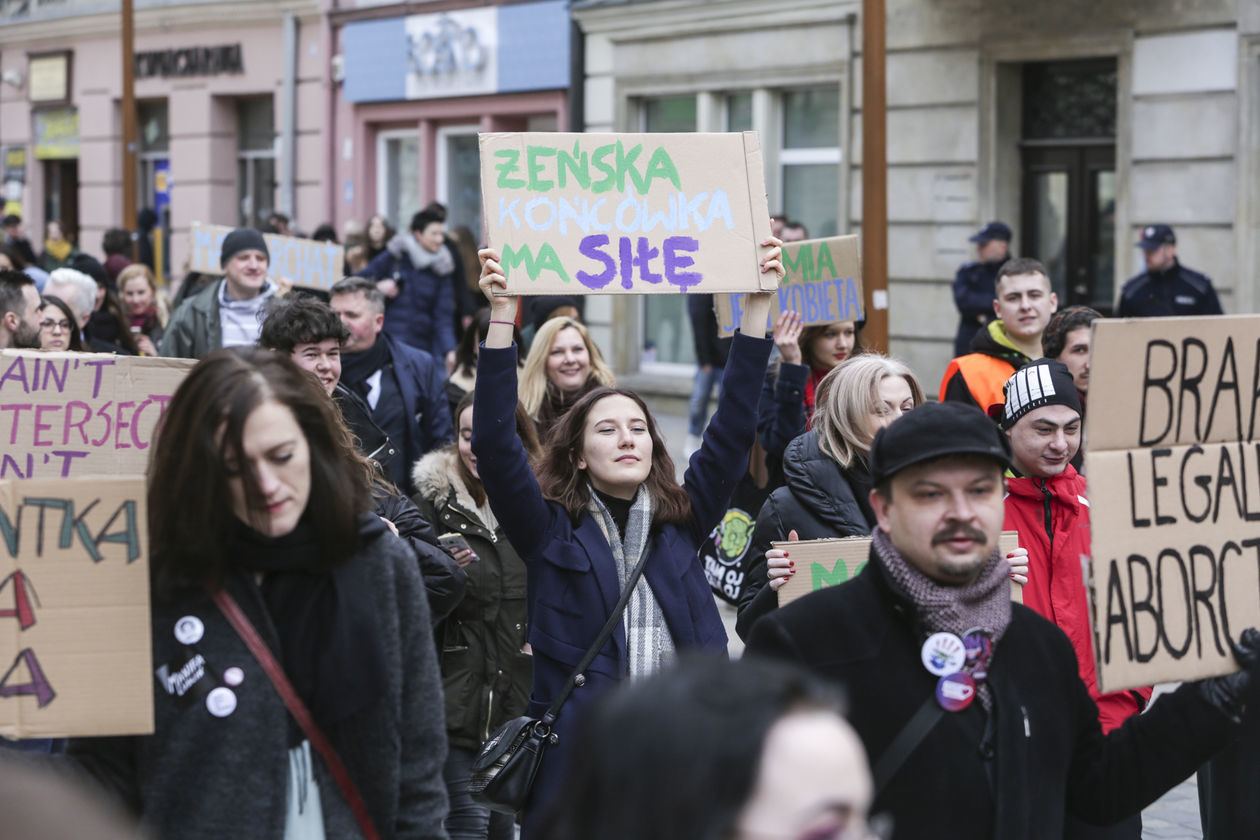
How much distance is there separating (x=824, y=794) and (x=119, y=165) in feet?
78.0

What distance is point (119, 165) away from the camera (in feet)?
78.8

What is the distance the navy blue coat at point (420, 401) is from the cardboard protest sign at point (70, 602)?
3922 mm

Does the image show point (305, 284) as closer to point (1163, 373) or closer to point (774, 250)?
point (774, 250)

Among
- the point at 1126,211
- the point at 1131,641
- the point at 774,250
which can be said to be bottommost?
the point at 1131,641

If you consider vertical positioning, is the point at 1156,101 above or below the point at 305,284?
above

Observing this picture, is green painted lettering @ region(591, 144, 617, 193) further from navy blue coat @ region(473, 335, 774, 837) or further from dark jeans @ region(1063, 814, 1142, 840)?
dark jeans @ region(1063, 814, 1142, 840)

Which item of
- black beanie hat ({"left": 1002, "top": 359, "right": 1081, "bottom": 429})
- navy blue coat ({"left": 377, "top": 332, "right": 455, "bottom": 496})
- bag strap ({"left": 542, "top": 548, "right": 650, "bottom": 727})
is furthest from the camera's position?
navy blue coat ({"left": 377, "top": 332, "right": 455, "bottom": 496})

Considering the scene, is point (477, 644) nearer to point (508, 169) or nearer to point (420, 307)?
point (508, 169)

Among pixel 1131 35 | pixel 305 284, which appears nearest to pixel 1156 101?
pixel 1131 35

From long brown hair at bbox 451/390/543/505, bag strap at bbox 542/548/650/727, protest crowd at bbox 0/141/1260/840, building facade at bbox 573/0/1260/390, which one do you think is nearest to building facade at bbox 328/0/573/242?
building facade at bbox 573/0/1260/390

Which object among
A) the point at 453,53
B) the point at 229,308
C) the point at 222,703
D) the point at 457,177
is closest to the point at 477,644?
the point at 222,703

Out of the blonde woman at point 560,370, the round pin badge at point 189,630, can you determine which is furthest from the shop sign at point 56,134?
the round pin badge at point 189,630

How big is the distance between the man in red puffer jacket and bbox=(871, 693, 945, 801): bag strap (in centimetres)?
154

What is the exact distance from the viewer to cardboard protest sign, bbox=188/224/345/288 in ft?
33.8
